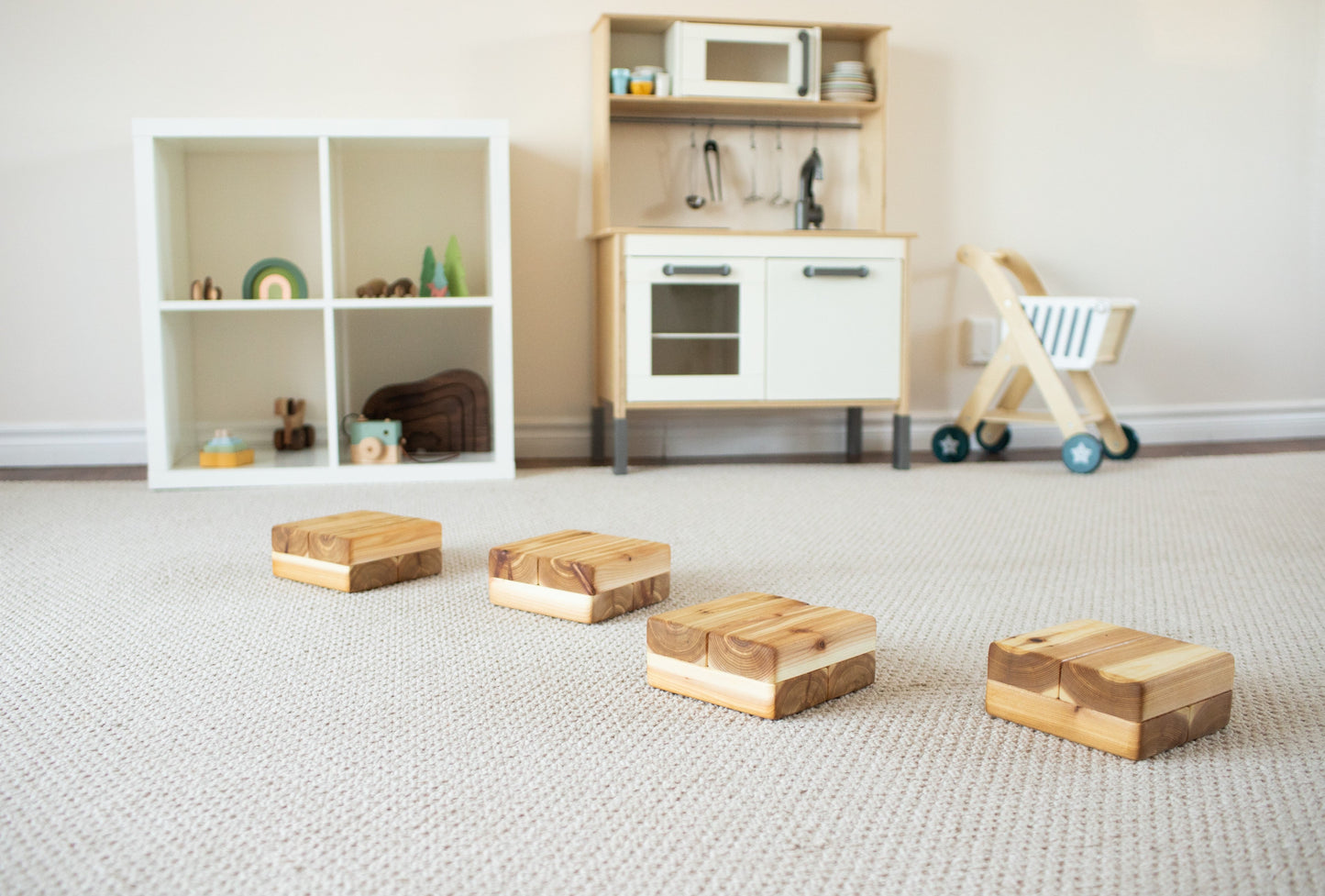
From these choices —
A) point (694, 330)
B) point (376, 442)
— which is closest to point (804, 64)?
point (694, 330)

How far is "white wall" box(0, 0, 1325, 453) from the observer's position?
9.19 feet

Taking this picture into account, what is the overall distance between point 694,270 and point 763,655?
5.74 feet

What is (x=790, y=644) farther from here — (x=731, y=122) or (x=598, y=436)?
(x=731, y=122)

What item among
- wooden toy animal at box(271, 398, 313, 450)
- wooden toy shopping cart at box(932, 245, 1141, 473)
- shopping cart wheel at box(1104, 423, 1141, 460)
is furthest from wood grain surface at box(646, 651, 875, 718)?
shopping cart wheel at box(1104, 423, 1141, 460)

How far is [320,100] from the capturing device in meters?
2.86

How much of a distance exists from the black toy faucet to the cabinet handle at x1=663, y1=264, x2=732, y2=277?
0.41 m

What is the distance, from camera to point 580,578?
4.22 ft

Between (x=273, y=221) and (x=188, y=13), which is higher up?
(x=188, y=13)

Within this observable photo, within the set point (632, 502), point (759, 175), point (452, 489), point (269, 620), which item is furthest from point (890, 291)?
point (269, 620)

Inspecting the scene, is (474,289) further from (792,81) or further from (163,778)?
(163,778)

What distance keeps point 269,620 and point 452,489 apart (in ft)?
3.48

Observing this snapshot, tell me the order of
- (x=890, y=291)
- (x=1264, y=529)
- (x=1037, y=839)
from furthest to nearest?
(x=890, y=291) < (x=1264, y=529) < (x=1037, y=839)

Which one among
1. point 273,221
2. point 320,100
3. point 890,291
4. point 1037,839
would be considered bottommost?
point 1037,839

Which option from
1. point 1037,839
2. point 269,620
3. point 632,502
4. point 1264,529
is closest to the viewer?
point 1037,839
